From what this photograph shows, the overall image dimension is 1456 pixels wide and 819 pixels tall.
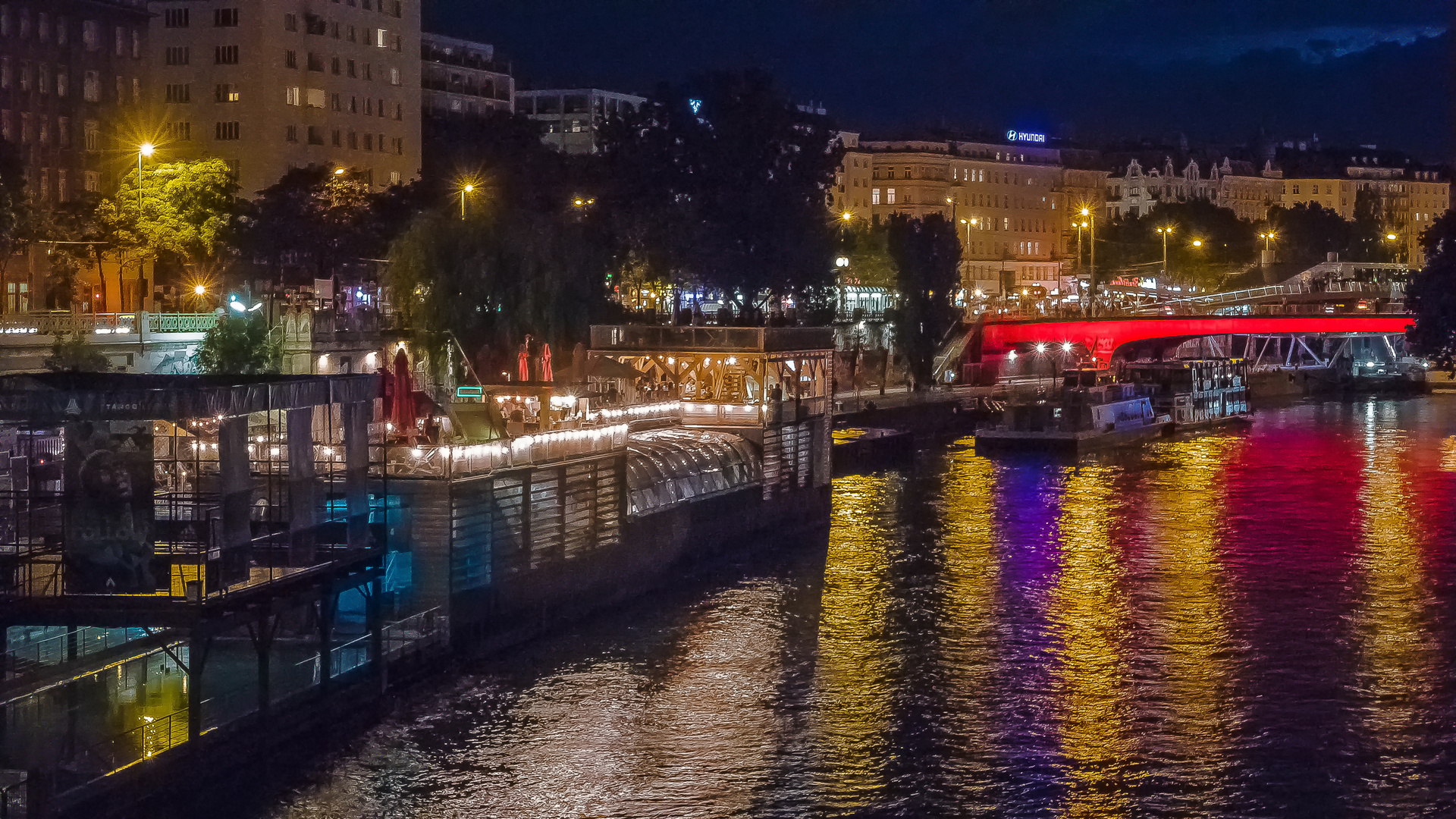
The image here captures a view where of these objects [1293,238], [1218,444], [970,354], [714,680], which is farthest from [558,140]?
[714,680]

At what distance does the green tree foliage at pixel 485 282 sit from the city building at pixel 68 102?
62.1 feet

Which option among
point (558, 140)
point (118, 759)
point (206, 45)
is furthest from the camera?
point (558, 140)

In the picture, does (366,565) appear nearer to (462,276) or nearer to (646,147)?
(462,276)

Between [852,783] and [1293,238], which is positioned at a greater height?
[1293,238]

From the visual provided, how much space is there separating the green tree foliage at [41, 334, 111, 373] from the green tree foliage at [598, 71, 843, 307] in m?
27.3

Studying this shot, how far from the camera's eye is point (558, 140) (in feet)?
491

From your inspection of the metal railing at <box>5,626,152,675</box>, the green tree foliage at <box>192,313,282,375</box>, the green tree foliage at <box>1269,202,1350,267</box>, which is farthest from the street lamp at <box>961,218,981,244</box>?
the metal railing at <box>5,626,152,675</box>

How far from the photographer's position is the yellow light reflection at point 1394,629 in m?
25.8

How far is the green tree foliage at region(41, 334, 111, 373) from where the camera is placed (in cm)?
4381

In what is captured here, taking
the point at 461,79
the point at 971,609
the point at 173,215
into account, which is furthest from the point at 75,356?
the point at 461,79

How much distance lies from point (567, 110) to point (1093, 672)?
12353cm

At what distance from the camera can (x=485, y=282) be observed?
54688 mm

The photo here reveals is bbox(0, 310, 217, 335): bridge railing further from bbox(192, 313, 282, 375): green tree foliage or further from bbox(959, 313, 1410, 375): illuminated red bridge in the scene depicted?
bbox(959, 313, 1410, 375): illuminated red bridge

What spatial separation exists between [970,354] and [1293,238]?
290 feet
